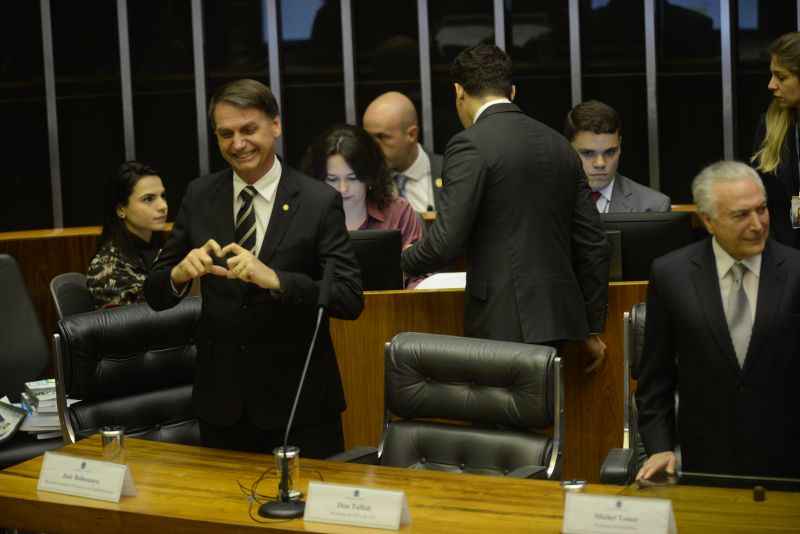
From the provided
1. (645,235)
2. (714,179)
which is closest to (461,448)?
(714,179)

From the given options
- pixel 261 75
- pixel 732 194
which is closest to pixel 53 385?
pixel 732 194

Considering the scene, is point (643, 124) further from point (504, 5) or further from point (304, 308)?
point (304, 308)

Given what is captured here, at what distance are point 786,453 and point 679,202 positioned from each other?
4687mm

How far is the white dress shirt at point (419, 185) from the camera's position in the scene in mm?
6152

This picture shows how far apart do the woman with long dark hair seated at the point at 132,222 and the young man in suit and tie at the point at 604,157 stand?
1.79 m

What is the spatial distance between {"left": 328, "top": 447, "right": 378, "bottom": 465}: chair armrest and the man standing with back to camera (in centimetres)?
72

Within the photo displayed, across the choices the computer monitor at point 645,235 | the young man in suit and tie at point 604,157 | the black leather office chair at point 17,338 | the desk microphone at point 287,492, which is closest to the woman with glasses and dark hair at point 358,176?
the young man in suit and tie at point 604,157

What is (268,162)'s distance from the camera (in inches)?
134

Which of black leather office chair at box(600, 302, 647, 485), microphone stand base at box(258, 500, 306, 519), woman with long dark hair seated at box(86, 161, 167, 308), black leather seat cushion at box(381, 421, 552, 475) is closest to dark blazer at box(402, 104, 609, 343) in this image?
black leather office chair at box(600, 302, 647, 485)

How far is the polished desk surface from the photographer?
262 cm

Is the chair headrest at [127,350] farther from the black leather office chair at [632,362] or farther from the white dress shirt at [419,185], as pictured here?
the white dress shirt at [419,185]

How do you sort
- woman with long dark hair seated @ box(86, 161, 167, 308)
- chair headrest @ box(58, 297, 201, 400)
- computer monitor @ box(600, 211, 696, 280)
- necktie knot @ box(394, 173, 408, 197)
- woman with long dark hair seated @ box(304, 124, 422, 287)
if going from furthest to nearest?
1. necktie knot @ box(394, 173, 408, 197)
2. woman with long dark hair seated @ box(86, 161, 167, 308)
3. woman with long dark hair seated @ box(304, 124, 422, 287)
4. computer monitor @ box(600, 211, 696, 280)
5. chair headrest @ box(58, 297, 201, 400)

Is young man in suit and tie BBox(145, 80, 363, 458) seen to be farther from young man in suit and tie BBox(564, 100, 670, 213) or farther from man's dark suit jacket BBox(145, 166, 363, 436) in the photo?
young man in suit and tie BBox(564, 100, 670, 213)

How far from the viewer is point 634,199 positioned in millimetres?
5160
